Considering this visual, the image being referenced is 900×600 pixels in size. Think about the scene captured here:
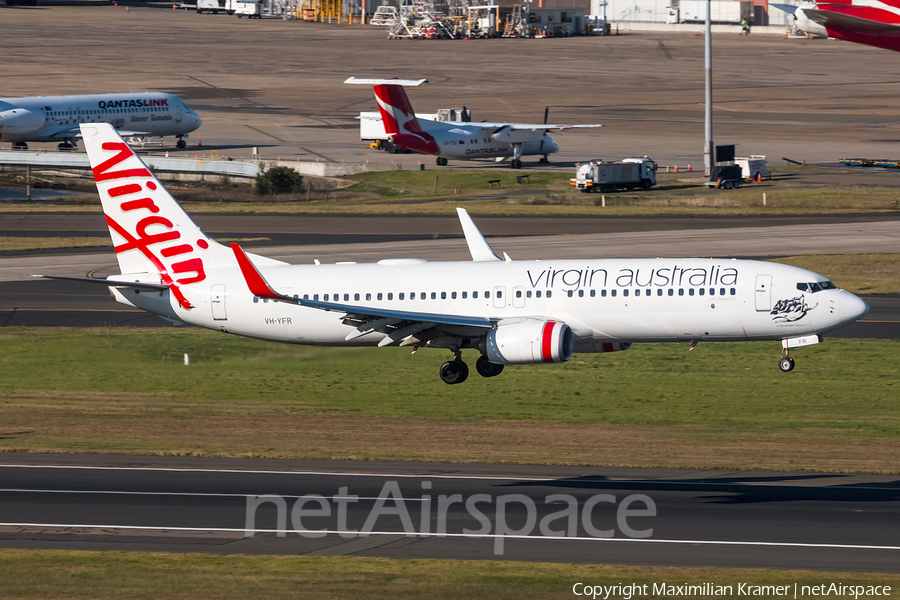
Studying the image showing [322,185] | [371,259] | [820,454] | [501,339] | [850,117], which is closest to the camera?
[501,339]

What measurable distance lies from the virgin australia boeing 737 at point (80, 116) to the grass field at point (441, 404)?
3346 inches

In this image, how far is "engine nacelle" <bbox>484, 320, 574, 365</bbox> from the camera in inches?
2018

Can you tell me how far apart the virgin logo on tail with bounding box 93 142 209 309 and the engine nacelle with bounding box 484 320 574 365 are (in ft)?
52.3

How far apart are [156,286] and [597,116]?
137535mm

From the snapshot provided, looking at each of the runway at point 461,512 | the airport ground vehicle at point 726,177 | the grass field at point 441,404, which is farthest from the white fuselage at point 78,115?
the runway at point 461,512

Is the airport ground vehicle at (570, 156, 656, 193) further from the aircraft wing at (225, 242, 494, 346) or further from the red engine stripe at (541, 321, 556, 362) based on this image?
the red engine stripe at (541, 321, 556, 362)

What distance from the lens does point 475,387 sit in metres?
75.0

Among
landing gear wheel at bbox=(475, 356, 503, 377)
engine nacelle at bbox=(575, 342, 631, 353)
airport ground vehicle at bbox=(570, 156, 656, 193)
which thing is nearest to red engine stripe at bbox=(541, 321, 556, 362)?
landing gear wheel at bbox=(475, 356, 503, 377)

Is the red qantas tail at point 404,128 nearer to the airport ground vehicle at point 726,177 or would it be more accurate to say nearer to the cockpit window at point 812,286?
the airport ground vehicle at point 726,177

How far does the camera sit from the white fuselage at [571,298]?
2084 inches

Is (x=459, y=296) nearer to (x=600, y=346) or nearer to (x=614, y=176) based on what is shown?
(x=600, y=346)

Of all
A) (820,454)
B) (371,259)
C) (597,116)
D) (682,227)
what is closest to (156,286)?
(820,454)

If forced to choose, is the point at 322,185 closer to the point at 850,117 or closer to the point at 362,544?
the point at 850,117

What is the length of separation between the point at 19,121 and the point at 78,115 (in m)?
7.82
